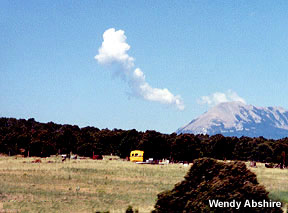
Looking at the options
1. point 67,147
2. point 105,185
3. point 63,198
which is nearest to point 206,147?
point 67,147

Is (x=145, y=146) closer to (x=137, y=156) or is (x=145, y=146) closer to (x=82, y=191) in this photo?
(x=137, y=156)

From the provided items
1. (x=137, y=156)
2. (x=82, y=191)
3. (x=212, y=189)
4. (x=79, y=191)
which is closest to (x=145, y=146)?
(x=137, y=156)

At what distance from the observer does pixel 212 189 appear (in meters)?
17.6

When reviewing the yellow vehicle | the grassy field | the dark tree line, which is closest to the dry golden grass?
the grassy field

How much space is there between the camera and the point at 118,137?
13075 cm

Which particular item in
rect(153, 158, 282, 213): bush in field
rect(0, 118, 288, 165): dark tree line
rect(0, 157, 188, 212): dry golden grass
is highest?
rect(0, 118, 288, 165): dark tree line

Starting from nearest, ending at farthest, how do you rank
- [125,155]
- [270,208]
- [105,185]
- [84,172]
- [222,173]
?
[270,208], [222,173], [105,185], [84,172], [125,155]

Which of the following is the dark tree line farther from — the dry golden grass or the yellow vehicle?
the dry golden grass

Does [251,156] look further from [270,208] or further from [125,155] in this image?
[270,208]

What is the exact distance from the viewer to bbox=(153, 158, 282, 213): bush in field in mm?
17047

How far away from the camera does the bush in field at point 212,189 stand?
55.9 feet

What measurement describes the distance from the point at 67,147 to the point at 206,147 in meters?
47.6

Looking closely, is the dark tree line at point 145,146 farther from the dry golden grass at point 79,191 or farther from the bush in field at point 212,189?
the bush in field at point 212,189

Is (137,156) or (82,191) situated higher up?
(137,156)
